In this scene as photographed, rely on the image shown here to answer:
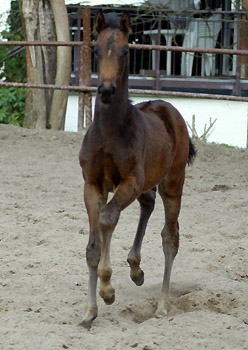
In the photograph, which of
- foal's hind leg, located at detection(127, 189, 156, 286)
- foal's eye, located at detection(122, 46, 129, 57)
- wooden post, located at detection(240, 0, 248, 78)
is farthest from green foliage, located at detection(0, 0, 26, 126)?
foal's eye, located at detection(122, 46, 129, 57)

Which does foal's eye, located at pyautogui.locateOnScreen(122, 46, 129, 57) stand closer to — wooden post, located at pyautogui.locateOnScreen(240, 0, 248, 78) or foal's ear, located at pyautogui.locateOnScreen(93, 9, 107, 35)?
foal's ear, located at pyautogui.locateOnScreen(93, 9, 107, 35)

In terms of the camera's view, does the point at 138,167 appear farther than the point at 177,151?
No

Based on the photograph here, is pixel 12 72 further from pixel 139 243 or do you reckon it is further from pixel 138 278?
pixel 138 278

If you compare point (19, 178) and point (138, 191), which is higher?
point (138, 191)

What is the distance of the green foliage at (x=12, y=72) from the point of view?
13.6m

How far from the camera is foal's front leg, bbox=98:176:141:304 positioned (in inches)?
146

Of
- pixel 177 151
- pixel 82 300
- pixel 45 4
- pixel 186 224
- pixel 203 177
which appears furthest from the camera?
pixel 45 4

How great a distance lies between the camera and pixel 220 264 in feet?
17.3

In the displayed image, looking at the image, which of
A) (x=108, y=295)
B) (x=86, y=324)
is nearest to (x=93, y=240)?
(x=108, y=295)

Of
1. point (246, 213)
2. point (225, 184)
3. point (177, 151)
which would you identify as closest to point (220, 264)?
point (177, 151)

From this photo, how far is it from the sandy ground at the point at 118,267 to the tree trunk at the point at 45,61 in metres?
2.41

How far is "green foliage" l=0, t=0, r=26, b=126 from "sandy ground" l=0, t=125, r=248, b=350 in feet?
15.2

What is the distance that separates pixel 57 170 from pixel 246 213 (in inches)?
112

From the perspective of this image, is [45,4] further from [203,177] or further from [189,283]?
[189,283]
